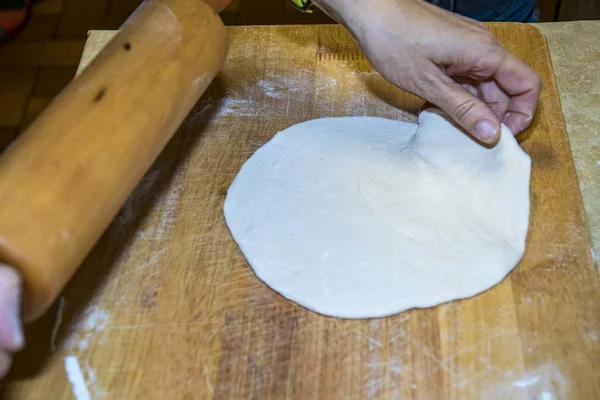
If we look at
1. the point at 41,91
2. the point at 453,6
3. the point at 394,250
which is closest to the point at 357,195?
the point at 394,250

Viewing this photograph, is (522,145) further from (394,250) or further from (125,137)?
(125,137)

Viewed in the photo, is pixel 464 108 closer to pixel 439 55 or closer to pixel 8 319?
pixel 439 55

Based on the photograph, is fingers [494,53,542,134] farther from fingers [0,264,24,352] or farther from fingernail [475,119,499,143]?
fingers [0,264,24,352]

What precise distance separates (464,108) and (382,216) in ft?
0.88

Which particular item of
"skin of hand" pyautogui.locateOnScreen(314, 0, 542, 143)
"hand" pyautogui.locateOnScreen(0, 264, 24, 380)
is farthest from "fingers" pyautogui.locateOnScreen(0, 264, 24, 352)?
"skin of hand" pyautogui.locateOnScreen(314, 0, 542, 143)

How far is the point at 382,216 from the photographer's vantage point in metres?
1.14

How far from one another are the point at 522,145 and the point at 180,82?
2.52 ft

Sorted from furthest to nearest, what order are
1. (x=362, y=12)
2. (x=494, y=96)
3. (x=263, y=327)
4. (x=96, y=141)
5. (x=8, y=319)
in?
(x=494, y=96) < (x=362, y=12) < (x=263, y=327) < (x=96, y=141) < (x=8, y=319)

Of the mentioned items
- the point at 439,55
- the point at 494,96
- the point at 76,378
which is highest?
the point at 439,55

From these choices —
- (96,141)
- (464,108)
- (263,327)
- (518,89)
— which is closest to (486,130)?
(464,108)

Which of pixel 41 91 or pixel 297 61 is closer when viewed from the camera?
pixel 297 61

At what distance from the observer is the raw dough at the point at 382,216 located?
1.07 m

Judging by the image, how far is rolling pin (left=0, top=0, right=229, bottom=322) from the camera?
33.5 inches

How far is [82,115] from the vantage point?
95cm
